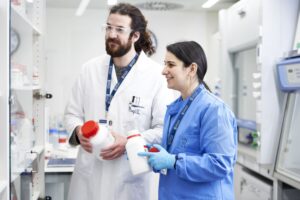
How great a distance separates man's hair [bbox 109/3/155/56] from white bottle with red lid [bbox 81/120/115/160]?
0.58 meters

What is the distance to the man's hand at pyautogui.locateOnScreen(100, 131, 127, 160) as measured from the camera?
171 centimetres

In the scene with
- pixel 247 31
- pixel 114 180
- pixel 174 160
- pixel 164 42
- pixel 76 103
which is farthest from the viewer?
pixel 164 42

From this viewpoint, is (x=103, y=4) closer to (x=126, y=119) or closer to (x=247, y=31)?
(x=247, y=31)

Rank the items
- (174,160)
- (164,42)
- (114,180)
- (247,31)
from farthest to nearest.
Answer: (164,42), (247,31), (114,180), (174,160)

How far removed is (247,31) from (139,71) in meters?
1.71

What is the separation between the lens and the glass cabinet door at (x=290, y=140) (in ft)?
8.75

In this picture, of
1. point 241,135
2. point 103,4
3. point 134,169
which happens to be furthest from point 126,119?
point 103,4

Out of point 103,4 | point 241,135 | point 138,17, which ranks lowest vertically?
point 241,135

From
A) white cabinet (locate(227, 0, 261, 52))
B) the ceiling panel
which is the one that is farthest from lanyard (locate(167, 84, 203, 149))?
the ceiling panel

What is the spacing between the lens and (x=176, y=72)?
1626 millimetres

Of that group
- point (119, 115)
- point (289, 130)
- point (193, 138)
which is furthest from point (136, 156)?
point (289, 130)

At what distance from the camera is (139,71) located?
1952 mm

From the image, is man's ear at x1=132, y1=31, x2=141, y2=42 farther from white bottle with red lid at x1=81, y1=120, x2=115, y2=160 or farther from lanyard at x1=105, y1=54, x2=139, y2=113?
white bottle with red lid at x1=81, y1=120, x2=115, y2=160

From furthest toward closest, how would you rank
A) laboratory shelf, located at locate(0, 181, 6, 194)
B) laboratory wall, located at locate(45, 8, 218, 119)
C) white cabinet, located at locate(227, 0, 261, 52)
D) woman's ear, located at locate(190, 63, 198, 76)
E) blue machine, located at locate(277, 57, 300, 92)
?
laboratory wall, located at locate(45, 8, 218, 119), white cabinet, located at locate(227, 0, 261, 52), blue machine, located at locate(277, 57, 300, 92), woman's ear, located at locate(190, 63, 198, 76), laboratory shelf, located at locate(0, 181, 6, 194)
